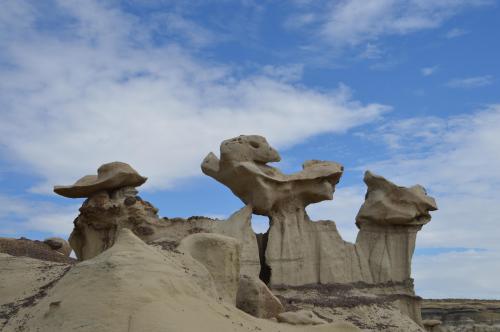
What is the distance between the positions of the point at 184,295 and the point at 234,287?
352 centimetres

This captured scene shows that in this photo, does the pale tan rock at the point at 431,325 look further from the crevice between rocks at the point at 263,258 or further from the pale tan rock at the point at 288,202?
the crevice between rocks at the point at 263,258

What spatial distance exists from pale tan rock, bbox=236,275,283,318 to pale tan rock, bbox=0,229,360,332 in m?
3.33

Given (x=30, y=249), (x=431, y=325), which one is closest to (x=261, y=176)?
(x=30, y=249)

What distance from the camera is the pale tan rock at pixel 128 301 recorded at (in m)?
11.0

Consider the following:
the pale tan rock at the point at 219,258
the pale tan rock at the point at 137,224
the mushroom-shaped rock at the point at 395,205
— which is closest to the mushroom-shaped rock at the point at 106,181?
the pale tan rock at the point at 137,224

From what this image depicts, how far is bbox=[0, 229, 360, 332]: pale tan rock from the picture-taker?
10953 millimetres

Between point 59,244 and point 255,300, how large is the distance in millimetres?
10733

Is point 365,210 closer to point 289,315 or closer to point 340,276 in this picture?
point 340,276

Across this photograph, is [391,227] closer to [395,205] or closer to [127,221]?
[395,205]

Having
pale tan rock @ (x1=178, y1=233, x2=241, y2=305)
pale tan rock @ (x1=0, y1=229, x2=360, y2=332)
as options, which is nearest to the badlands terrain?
pale tan rock @ (x1=178, y1=233, x2=241, y2=305)

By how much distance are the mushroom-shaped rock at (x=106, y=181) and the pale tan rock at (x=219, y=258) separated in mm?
8803

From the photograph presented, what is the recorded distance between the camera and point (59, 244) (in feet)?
84.4

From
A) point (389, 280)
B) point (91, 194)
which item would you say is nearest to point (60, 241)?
point (91, 194)

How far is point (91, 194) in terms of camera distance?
24.8 m
